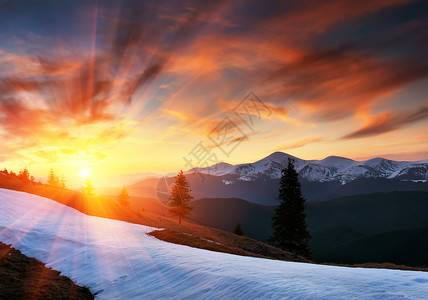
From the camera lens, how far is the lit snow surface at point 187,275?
6.10m

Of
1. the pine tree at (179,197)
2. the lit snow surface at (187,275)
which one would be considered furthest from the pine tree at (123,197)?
the lit snow surface at (187,275)

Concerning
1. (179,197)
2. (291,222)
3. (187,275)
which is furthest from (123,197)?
(187,275)

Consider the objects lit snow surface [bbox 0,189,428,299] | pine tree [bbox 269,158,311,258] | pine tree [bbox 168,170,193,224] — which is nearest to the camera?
lit snow surface [bbox 0,189,428,299]

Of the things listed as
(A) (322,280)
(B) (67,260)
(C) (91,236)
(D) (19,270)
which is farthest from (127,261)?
(A) (322,280)

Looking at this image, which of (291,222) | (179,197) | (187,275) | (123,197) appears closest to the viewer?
(187,275)

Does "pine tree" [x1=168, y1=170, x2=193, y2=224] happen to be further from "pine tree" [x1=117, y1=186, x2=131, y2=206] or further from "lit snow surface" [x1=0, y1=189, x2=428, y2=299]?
"lit snow surface" [x1=0, y1=189, x2=428, y2=299]

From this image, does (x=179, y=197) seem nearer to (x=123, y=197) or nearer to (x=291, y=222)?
(x=123, y=197)

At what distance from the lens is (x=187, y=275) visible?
8234 mm

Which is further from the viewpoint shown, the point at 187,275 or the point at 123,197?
the point at 123,197

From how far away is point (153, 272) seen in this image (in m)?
9.09

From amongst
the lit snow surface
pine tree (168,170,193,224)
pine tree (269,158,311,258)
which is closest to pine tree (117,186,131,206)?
pine tree (168,170,193,224)

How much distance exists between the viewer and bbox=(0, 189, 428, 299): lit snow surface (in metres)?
6.10

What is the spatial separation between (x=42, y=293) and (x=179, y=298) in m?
4.15

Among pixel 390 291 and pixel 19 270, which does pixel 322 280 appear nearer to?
pixel 390 291
